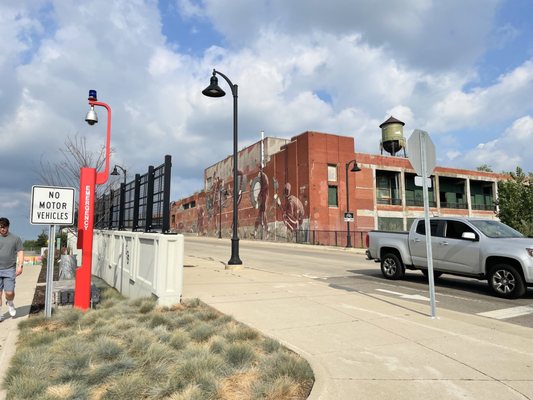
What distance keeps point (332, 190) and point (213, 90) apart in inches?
1236

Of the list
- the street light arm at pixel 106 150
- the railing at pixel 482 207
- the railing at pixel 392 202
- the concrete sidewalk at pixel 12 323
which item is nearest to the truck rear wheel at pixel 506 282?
the street light arm at pixel 106 150

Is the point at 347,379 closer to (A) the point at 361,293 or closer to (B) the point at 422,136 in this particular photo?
(B) the point at 422,136

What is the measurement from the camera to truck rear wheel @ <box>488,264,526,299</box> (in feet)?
28.7

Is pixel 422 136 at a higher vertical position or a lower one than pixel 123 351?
higher

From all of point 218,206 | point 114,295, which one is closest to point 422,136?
point 114,295

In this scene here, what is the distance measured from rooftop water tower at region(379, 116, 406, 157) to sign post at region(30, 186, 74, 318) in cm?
4793

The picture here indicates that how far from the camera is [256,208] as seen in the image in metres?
53.4

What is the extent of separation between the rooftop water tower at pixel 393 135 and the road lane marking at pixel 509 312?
4512 cm

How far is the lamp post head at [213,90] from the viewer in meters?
13.6

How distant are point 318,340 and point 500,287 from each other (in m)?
5.79

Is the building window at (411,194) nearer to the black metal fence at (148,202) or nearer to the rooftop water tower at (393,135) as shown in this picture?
the rooftop water tower at (393,135)

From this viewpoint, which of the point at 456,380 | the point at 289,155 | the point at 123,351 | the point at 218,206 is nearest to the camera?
the point at 456,380

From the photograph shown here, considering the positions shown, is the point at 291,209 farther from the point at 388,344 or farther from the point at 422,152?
the point at 388,344

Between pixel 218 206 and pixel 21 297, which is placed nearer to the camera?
pixel 21 297
